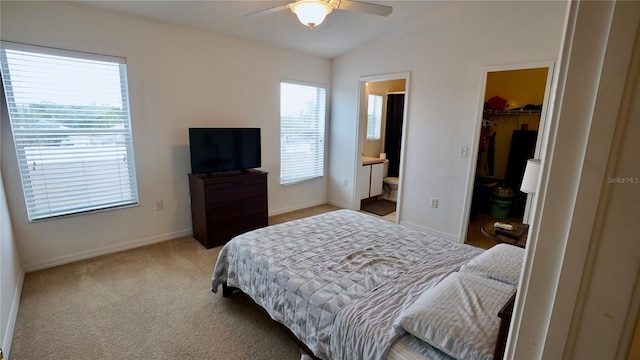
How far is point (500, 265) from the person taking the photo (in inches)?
63.4

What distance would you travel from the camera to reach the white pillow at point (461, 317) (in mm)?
1130

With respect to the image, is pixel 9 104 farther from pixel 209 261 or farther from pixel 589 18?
pixel 589 18

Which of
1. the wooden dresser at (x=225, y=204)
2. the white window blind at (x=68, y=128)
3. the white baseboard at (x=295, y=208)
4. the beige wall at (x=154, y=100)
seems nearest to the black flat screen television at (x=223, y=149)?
the wooden dresser at (x=225, y=204)

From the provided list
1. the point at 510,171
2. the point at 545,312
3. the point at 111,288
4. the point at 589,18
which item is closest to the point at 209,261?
the point at 111,288

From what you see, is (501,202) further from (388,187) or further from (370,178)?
(370,178)

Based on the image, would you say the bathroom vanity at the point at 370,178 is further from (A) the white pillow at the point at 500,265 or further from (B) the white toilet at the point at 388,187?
(A) the white pillow at the point at 500,265

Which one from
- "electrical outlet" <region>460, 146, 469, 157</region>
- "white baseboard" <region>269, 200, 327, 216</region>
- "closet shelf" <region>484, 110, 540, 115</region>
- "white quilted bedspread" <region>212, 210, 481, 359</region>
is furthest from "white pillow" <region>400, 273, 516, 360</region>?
"closet shelf" <region>484, 110, 540, 115</region>

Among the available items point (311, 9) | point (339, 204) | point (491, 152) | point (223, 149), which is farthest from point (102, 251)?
point (491, 152)

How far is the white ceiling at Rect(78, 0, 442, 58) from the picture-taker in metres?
2.87

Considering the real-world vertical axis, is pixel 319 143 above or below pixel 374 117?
below

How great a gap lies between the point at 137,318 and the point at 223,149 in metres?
1.95

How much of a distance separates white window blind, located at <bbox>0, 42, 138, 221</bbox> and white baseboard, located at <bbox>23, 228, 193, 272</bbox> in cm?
44

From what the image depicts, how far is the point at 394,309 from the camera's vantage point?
57.3 inches

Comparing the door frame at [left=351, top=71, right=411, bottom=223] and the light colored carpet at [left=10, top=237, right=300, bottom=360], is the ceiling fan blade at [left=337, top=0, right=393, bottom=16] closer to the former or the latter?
the door frame at [left=351, top=71, right=411, bottom=223]
